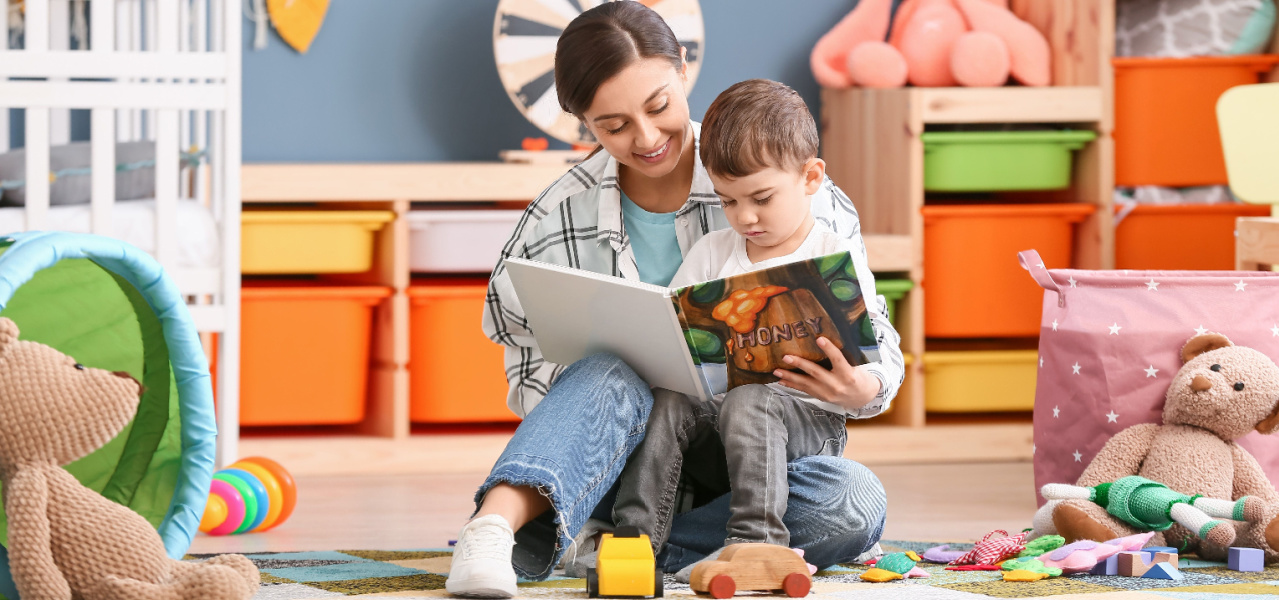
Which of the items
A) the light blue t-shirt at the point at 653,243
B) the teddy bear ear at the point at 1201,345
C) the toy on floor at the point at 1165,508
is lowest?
the toy on floor at the point at 1165,508

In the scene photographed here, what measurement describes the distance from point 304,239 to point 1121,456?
4.87ft

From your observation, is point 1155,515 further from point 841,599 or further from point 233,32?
point 233,32

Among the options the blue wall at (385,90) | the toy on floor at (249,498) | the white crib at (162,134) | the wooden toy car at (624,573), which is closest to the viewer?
the wooden toy car at (624,573)

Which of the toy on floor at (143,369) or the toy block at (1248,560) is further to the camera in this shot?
the toy block at (1248,560)

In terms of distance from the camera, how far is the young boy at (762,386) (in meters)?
1.22

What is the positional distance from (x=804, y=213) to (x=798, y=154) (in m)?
0.07

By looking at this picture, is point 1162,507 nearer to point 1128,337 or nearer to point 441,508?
point 1128,337

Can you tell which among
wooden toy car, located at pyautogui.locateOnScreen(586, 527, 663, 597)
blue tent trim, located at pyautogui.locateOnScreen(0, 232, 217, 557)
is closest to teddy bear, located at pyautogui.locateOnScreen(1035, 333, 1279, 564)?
wooden toy car, located at pyautogui.locateOnScreen(586, 527, 663, 597)

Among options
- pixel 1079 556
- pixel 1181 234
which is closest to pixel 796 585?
pixel 1079 556

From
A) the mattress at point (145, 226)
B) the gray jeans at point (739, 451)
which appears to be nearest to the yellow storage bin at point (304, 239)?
the mattress at point (145, 226)

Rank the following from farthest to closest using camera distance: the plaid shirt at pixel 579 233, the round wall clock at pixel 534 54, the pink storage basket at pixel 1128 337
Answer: the round wall clock at pixel 534 54, the pink storage basket at pixel 1128 337, the plaid shirt at pixel 579 233

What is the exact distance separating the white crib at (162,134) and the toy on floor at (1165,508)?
1309 millimetres

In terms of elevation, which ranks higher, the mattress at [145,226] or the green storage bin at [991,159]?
the green storage bin at [991,159]

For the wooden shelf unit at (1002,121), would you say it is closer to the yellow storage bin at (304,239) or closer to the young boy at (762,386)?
the yellow storage bin at (304,239)
